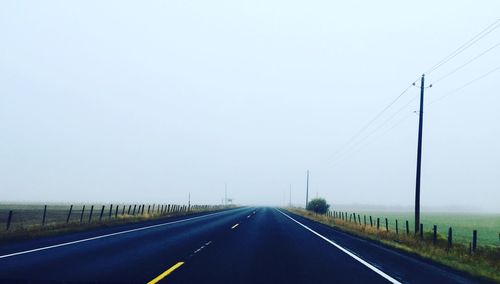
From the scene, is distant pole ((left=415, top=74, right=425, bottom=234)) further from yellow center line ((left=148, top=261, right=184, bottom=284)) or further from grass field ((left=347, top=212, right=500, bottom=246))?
yellow center line ((left=148, top=261, right=184, bottom=284))

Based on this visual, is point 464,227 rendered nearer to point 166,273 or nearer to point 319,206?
point 319,206

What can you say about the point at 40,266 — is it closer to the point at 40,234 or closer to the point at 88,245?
the point at 88,245

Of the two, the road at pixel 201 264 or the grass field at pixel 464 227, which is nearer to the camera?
the road at pixel 201 264

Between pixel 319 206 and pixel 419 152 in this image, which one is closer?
pixel 419 152

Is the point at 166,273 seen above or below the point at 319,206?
below

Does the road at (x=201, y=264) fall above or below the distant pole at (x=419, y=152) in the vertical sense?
below

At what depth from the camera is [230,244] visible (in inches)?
698

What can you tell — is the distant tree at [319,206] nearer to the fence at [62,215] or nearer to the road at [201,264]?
the fence at [62,215]

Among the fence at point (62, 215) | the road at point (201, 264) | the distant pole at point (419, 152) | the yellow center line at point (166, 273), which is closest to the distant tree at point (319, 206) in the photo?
the fence at point (62, 215)

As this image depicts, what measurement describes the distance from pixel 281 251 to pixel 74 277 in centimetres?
767

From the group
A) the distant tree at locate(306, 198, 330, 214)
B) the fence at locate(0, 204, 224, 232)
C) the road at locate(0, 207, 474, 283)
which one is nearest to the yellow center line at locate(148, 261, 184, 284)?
the road at locate(0, 207, 474, 283)

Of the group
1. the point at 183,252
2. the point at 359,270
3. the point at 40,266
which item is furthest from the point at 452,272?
the point at 40,266

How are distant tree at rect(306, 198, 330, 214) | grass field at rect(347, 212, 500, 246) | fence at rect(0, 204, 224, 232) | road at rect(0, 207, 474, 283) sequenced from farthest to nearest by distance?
distant tree at rect(306, 198, 330, 214) → grass field at rect(347, 212, 500, 246) → fence at rect(0, 204, 224, 232) → road at rect(0, 207, 474, 283)

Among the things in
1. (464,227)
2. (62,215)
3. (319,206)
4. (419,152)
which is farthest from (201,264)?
(319,206)
